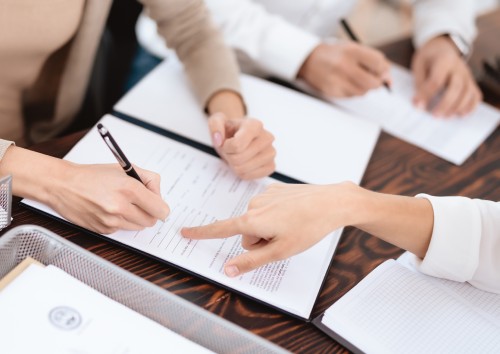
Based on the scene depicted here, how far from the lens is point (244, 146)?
75 cm

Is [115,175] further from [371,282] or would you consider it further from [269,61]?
[269,61]

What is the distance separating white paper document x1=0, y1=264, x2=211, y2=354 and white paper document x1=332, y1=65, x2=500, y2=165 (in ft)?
2.15

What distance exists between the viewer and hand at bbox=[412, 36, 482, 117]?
41.9 inches

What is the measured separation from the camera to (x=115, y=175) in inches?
25.4

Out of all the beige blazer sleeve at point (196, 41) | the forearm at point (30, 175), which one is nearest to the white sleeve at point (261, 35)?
the beige blazer sleeve at point (196, 41)

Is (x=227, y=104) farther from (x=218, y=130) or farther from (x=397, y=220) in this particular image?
(x=397, y=220)

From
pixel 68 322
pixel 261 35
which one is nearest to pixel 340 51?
pixel 261 35

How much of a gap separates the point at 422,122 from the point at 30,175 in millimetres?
752

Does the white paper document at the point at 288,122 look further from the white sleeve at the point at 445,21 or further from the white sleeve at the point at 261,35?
the white sleeve at the point at 445,21

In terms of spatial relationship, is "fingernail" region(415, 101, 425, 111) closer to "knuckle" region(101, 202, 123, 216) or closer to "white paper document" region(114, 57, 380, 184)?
"white paper document" region(114, 57, 380, 184)

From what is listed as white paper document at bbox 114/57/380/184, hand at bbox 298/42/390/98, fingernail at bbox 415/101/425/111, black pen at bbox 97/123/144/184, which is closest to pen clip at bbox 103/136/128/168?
black pen at bbox 97/123/144/184

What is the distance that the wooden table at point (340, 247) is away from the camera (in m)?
0.60

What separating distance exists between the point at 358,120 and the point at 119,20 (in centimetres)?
73

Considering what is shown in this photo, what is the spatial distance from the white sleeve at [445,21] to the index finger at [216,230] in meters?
0.84
